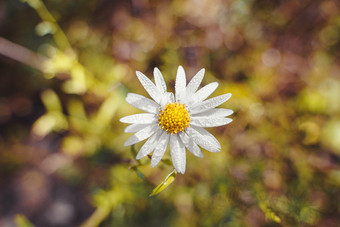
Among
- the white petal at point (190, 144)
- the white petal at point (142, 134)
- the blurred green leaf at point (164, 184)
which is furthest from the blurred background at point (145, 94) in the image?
the blurred green leaf at point (164, 184)

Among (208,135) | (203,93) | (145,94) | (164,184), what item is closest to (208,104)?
(203,93)

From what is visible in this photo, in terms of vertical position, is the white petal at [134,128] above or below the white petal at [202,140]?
above

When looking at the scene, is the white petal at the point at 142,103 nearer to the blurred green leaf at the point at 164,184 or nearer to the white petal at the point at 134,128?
the white petal at the point at 134,128

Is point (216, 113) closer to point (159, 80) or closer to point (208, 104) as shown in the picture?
point (208, 104)

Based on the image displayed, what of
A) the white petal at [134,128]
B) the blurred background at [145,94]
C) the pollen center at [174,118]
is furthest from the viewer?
the blurred background at [145,94]

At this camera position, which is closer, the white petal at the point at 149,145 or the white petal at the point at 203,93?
the white petal at the point at 149,145

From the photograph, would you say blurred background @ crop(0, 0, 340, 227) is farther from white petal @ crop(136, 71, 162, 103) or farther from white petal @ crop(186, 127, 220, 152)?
white petal @ crop(136, 71, 162, 103)
